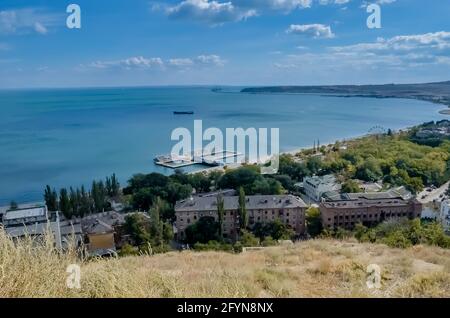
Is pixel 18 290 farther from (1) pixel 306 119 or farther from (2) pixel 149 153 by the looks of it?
(1) pixel 306 119

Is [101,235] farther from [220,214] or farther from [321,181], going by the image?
[321,181]

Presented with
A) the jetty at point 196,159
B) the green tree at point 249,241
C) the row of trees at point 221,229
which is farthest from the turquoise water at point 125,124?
the green tree at point 249,241

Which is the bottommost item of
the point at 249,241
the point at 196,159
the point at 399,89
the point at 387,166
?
the point at 249,241

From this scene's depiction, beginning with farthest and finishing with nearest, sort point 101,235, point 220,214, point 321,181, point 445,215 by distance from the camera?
point 321,181 → point 445,215 → point 220,214 → point 101,235

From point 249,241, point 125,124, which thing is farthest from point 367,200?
point 125,124

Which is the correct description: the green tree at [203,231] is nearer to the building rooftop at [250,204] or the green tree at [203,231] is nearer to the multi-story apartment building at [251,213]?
the multi-story apartment building at [251,213]

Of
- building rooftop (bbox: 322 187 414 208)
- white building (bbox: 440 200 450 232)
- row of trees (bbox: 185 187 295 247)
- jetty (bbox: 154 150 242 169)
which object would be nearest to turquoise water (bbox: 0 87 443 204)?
jetty (bbox: 154 150 242 169)
